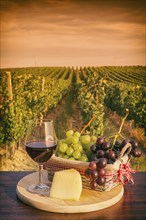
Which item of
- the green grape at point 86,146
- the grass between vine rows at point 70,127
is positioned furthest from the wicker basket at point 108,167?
the grass between vine rows at point 70,127

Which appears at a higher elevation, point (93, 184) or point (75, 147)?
point (75, 147)

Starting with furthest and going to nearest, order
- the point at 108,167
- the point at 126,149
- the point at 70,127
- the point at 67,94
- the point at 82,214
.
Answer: the point at 67,94
the point at 70,127
the point at 126,149
the point at 108,167
the point at 82,214

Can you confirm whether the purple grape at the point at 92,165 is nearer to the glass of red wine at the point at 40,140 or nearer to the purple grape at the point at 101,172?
the purple grape at the point at 101,172

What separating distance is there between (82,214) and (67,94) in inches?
262

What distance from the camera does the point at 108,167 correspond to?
53.8 inches

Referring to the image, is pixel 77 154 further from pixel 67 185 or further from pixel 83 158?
pixel 67 185

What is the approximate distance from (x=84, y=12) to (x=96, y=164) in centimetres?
568

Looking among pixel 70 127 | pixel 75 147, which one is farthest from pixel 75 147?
pixel 70 127

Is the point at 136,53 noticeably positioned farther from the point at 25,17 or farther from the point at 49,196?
the point at 49,196

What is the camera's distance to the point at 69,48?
258 inches

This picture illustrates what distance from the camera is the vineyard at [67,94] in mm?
6347

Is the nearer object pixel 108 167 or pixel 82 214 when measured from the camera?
pixel 82 214

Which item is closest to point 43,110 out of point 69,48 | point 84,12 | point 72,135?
point 69,48

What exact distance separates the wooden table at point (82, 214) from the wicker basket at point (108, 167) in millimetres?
64
